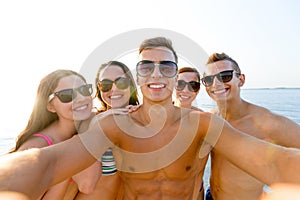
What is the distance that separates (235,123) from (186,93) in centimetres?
117

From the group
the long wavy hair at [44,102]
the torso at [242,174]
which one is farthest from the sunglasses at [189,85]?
the long wavy hair at [44,102]

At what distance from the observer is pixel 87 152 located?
1802 millimetres

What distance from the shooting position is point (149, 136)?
8.28ft

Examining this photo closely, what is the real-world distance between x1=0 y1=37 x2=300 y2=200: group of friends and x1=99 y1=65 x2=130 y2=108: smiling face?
0.01 m

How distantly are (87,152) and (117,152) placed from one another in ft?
2.44

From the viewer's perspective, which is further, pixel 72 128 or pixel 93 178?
pixel 72 128

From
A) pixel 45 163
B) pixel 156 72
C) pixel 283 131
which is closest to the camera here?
pixel 45 163

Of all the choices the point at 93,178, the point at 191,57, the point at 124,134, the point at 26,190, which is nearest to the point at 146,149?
the point at 124,134

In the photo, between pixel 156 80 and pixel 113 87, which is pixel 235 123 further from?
pixel 113 87

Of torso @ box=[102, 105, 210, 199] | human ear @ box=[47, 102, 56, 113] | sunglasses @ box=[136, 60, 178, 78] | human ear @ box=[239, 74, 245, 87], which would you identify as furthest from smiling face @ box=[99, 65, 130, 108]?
human ear @ box=[239, 74, 245, 87]

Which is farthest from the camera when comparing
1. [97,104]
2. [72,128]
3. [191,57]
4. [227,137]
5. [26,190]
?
[97,104]

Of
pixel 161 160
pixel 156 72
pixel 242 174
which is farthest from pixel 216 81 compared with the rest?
pixel 161 160

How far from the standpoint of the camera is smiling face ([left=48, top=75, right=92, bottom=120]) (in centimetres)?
277

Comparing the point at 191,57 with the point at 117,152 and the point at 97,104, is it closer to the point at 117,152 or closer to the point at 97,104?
the point at 117,152
